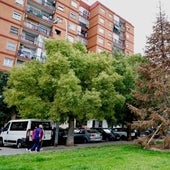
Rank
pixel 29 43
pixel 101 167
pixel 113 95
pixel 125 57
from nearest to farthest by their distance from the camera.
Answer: pixel 101 167, pixel 113 95, pixel 125 57, pixel 29 43

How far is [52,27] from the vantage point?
150 feet

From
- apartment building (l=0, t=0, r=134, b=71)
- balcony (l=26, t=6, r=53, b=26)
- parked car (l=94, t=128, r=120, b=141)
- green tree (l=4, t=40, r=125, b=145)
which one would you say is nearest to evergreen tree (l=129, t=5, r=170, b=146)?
green tree (l=4, t=40, r=125, b=145)

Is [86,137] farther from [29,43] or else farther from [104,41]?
[104,41]

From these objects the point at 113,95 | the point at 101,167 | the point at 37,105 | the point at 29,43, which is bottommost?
the point at 101,167

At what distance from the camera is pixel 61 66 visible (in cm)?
1825

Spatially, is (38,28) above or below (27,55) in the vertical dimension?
above

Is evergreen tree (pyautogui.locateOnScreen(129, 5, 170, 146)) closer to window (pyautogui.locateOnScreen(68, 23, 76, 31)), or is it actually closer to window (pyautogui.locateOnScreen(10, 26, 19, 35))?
window (pyautogui.locateOnScreen(10, 26, 19, 35))

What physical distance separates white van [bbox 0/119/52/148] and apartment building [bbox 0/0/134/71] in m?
11.5

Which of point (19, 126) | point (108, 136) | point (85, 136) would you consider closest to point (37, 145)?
point (19, 126)

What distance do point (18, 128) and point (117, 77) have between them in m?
8.28

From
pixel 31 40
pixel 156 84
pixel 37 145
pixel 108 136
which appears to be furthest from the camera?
pixel 31 40

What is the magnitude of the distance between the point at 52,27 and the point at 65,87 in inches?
1211

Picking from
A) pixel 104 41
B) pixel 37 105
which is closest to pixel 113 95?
pixel 37 105

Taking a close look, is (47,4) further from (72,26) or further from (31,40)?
(31,40)
